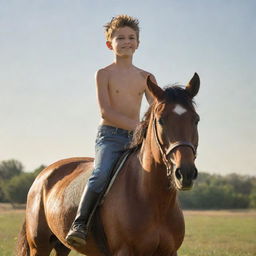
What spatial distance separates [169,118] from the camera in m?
5.24

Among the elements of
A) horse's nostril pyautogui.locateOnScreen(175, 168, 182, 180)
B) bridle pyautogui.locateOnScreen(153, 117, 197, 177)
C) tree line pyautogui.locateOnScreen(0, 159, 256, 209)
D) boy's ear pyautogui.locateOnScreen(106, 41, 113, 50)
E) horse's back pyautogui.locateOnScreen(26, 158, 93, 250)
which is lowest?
tree line pyautogui.locateOnScreen(0, 159, 256, 209)

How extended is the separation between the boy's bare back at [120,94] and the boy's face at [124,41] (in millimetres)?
307

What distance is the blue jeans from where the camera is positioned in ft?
20.2

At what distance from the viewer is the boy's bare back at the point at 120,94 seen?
21.1 ft

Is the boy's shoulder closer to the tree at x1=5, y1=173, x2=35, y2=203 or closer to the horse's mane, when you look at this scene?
the horse's mane

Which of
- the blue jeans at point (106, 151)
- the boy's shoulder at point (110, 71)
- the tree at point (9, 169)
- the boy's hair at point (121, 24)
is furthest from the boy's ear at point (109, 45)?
the tree at point (9, 169)

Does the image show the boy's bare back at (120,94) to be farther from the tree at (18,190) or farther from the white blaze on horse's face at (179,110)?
the tree at (18,190)

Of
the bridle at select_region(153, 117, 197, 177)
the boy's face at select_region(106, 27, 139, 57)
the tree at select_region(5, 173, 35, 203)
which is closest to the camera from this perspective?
the bridle at select_region(153, 117, 197, 177)

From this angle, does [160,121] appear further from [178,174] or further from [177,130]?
[178,174]

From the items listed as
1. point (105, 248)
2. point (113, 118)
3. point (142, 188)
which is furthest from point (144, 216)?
point (113, 118)

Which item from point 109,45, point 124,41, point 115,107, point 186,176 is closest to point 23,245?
point 115,107

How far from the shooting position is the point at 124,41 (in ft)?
22.6

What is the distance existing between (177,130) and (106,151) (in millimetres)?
1434

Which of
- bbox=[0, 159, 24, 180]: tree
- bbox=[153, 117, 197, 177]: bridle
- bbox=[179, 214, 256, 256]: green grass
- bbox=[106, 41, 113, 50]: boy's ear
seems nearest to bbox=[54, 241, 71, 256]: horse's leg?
bbox=[106, 41, 113, 50]: boy's ear
